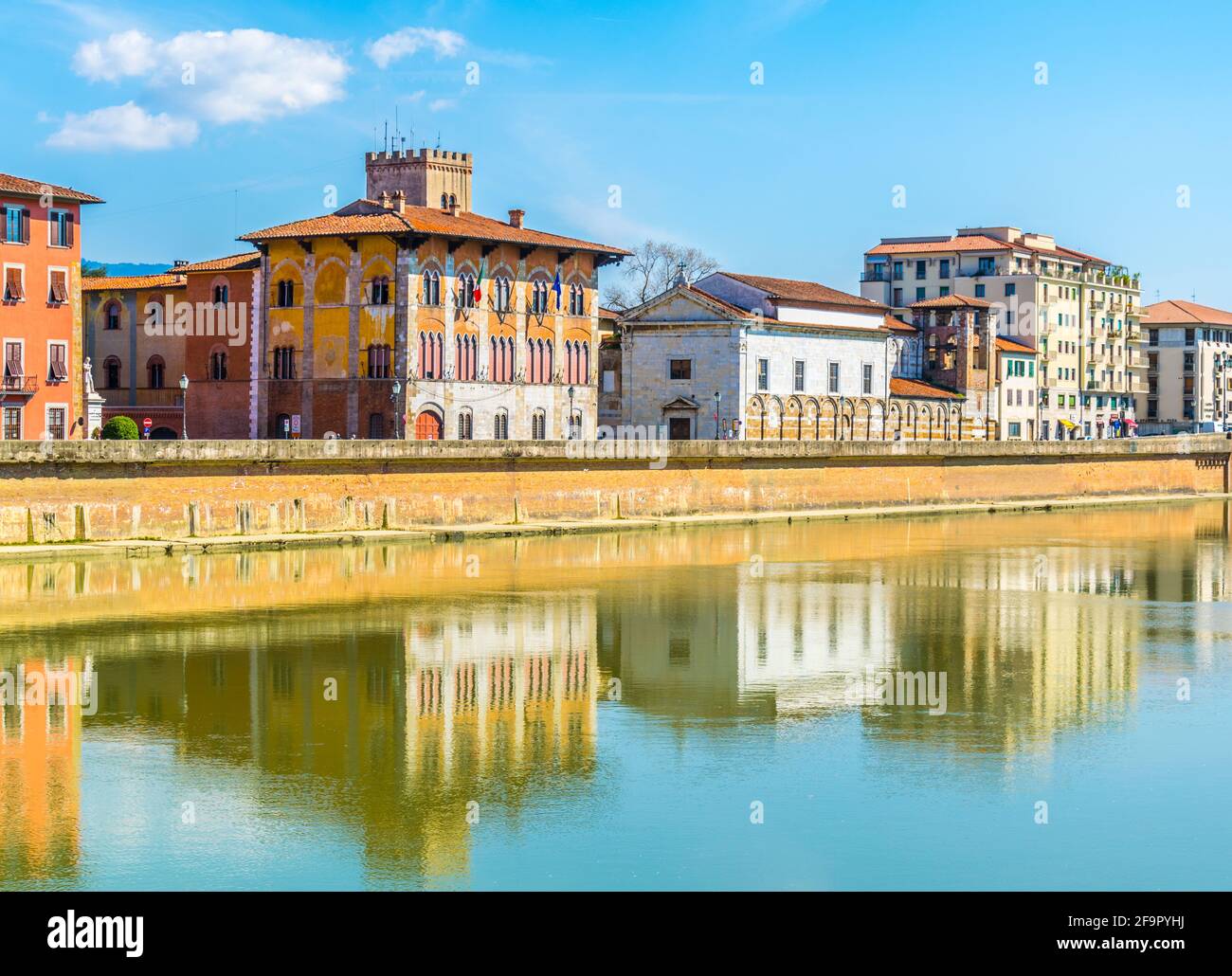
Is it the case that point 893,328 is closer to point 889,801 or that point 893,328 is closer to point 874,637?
point 874,637

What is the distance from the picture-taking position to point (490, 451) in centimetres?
5378

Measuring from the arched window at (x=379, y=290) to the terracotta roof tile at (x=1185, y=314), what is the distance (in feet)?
253

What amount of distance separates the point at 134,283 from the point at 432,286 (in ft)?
47.9

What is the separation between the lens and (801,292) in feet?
266

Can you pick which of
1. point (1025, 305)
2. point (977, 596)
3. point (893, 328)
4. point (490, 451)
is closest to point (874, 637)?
point (977, 596)

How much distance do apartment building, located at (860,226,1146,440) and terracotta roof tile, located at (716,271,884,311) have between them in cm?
2038

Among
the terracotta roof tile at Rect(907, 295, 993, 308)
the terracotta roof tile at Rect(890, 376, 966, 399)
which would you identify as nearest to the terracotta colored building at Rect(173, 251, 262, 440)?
the terracotta roof tile at Rect(890, 376, 966, 399)

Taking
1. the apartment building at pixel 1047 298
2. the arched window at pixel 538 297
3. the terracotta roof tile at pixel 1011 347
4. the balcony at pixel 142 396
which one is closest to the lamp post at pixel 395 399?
the arched window at pixel 538 297

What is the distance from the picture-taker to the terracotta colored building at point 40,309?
183 ft

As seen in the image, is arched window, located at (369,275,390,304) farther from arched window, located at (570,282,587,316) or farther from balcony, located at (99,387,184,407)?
balcony, located at (99,387,184,407)

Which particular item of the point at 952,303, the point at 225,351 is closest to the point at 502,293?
the point at 225,351

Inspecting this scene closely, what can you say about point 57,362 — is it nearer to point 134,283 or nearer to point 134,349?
point 134,349

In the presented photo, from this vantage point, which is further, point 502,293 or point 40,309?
point 502,293
